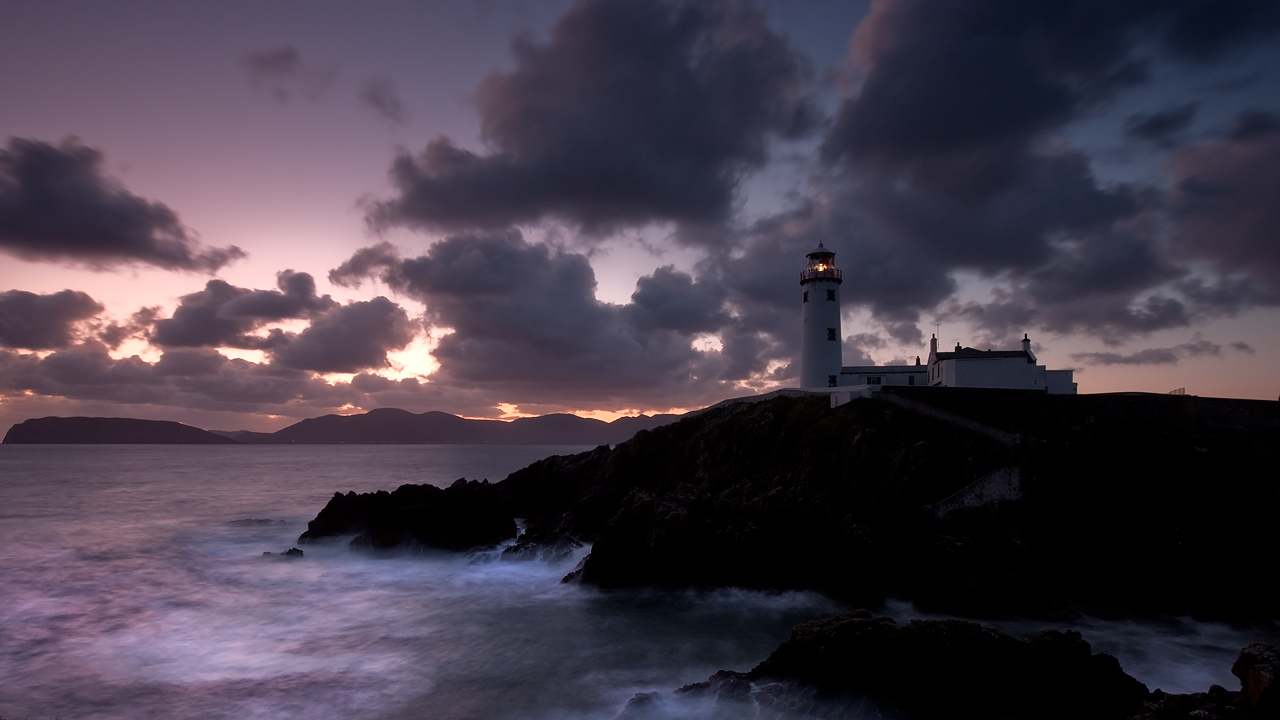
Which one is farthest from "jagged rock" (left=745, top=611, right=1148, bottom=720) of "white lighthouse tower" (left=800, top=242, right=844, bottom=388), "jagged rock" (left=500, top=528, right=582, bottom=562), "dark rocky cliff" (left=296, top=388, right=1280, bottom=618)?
"white lighthouse tower" (left=800, top=242, right=844, bottom=388)

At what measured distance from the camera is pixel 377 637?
25.4 meters

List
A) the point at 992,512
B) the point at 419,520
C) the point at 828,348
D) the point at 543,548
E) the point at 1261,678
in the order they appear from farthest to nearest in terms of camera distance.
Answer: the point at 828,348 < the point at 419,520 < the point at 543,548 < the point at 992,512 < the point at 1261,678

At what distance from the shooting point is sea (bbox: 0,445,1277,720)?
19.2 metres

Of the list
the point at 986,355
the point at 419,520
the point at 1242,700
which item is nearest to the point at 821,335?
the point at 986,355

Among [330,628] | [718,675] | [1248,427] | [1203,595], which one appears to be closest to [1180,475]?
[1203,595]

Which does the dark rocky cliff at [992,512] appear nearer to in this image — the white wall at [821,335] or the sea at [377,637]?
the sea at [377,637]

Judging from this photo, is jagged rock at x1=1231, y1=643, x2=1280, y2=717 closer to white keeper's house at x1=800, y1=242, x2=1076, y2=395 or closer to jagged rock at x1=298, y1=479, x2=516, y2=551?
jagged rock at x1=298, y1=479, x2=516, y2=551

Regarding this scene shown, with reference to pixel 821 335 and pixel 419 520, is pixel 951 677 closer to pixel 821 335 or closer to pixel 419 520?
pixel 419 520

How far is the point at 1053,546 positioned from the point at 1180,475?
25.4ft

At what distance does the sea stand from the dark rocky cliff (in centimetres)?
128

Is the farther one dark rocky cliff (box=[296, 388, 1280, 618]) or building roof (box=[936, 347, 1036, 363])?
building roof (box=[936, 347, 1036, 363])

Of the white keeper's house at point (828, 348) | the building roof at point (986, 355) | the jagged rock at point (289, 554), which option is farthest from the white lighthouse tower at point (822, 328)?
the jagged rock at point (289, 554)

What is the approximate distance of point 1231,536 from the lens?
86.1ft

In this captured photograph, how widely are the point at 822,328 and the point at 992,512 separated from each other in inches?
1102
